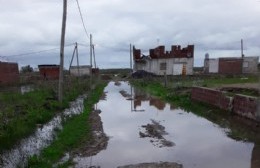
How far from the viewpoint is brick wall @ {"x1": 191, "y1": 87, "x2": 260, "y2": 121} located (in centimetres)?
1395

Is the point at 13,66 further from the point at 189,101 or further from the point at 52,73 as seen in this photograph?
the point at 189,101

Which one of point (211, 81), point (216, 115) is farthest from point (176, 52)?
point (216, 115)

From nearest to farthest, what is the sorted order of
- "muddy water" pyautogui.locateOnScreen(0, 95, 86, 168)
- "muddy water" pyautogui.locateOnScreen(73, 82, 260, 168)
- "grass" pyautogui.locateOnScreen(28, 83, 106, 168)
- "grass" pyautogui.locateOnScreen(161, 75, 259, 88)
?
"grass" pyautogui.locateOnScreen(28, 83, 106, 168) → "muddy water" pyautogui.locateOnScreen(73, 82, 260, 168) → "muddy water" pyautogui.locateOnScreen(0, 95, 86, 168) → "grass" pyautogui.locateOnScreen(161, 75, 259, 88)

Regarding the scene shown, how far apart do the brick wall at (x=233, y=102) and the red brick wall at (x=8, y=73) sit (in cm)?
2550

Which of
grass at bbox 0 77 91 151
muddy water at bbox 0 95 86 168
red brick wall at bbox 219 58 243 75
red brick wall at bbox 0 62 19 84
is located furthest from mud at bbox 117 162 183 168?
red brick wall at bbox 219 58 243 75

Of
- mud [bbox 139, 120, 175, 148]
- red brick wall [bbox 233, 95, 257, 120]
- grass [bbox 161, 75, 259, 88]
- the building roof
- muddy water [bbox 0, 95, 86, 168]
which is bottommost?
muddy water [bbox 0, 95, 86, 168]

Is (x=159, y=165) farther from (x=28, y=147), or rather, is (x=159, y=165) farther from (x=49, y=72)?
(x=49, y=72)

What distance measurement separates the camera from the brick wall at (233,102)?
1395cm

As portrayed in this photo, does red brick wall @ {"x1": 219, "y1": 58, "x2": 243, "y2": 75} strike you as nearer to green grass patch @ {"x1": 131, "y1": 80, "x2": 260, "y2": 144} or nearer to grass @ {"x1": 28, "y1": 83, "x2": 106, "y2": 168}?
green grass patch @ {"x1": 131, "y1": 80, "x2": 260, "y2": 144}

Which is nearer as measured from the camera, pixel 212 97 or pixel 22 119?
pixel 22 119

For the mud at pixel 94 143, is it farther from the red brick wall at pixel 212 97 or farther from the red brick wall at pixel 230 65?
the red brick wall at pixel 230 65

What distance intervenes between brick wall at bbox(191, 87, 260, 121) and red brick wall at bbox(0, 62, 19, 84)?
83.7ft

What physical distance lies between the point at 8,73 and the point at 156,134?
33.5 m

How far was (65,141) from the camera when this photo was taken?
11.7 m
